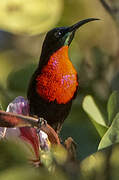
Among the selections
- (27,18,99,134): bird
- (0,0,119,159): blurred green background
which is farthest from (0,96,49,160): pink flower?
(27,18,99,134): bird

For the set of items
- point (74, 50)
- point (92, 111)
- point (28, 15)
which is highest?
point (28, 15)

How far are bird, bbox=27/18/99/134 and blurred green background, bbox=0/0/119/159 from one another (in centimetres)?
4

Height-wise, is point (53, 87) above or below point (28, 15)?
below

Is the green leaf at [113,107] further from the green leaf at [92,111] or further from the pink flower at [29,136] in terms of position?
the pink flower at [29,136]

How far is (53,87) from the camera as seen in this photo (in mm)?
1327

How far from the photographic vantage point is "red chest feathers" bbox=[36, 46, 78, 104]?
1323 mm

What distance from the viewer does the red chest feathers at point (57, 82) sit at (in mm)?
1323

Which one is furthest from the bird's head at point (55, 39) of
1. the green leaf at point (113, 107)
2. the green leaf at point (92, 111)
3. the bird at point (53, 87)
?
the green leaf at point (113, 107)

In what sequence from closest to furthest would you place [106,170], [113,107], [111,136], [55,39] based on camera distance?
[106,170] < [111,136] < [113,107] < [55,39]

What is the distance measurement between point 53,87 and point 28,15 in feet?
0.95

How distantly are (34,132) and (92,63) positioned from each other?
0.86 m

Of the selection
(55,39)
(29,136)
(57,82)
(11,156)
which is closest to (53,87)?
(57,82)

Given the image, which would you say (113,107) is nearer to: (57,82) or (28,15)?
(57,82)

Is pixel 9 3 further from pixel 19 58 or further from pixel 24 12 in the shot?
pixel 19 58
